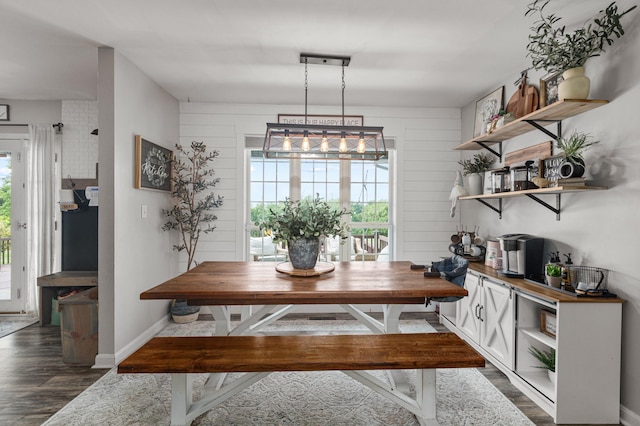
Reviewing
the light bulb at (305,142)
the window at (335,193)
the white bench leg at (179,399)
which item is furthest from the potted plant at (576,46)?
the white bench leg at (179,399)

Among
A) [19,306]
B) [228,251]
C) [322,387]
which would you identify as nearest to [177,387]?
[322,387]

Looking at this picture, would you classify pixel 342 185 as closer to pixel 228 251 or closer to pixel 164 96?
pixel 228 251

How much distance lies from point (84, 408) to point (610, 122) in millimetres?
4135

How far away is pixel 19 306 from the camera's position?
4309mm

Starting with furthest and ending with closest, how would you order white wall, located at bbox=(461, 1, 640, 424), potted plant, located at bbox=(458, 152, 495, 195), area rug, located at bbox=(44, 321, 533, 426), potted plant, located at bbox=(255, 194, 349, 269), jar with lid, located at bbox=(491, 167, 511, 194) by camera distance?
potted plant, located at bbox=(458, 152, 495, 195) < jar with lid, located at bbox=(491, 167, 511, 194) < potted plant, located at bbox=(255, 194, 349, 269) < area rug, located at bbox=(44, 321, 533, 426) < white wall, located at bbox=(461, 1, 640, 424)

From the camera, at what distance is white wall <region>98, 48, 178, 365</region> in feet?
9.66

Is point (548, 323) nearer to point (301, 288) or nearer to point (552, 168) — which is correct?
point (552, 168)

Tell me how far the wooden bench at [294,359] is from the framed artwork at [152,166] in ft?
6.25

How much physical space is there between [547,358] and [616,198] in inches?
48.0

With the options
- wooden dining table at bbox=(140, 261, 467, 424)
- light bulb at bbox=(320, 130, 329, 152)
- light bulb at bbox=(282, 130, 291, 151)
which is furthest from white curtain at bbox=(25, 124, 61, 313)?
light bulb at bbox=(320, 130, 329, 152)

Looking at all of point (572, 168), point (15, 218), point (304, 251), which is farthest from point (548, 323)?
point (15, 218)

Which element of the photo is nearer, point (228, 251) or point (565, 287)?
point (565, 287)

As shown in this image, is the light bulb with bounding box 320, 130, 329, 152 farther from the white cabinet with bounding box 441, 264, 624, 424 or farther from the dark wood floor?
the dark wood floor

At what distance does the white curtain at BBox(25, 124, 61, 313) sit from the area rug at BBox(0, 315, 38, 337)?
0.14 metres
